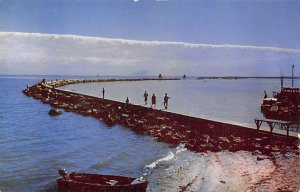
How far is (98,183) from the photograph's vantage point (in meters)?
16.2

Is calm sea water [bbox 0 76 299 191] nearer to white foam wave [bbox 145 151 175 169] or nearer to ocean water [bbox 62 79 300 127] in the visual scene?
white foam wave [bbox 145 151 175 169]

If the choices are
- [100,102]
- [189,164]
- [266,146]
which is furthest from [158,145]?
[100,102]

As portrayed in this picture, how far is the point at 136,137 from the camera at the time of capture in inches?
1198

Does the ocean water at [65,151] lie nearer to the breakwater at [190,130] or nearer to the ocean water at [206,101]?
the breakwater at [190,130]

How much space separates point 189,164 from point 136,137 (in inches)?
379

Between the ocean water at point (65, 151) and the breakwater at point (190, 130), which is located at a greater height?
the breakwater at point (190, 130)

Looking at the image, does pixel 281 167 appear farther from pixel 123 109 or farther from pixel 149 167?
pixel 123 109

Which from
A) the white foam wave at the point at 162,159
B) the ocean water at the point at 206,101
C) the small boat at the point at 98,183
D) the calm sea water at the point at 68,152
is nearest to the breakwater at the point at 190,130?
the calm sea water at the point at 68,152

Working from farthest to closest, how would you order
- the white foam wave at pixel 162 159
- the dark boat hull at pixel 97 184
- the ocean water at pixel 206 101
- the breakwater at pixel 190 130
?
the ocean water at pixel 206 101
the breakwater at pixel 190 130
the white foam wave at pixel 162 159
the dark boat hull at pixel 97 184

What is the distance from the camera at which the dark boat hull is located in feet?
50.5

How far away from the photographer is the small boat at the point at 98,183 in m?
15.4

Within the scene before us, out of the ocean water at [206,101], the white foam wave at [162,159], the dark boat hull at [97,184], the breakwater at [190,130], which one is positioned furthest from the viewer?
the ocean water at [206,101]

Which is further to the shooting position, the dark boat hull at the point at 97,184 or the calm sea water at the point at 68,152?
A: the calm sea water at the point at 68,152

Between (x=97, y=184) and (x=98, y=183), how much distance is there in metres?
0.75
